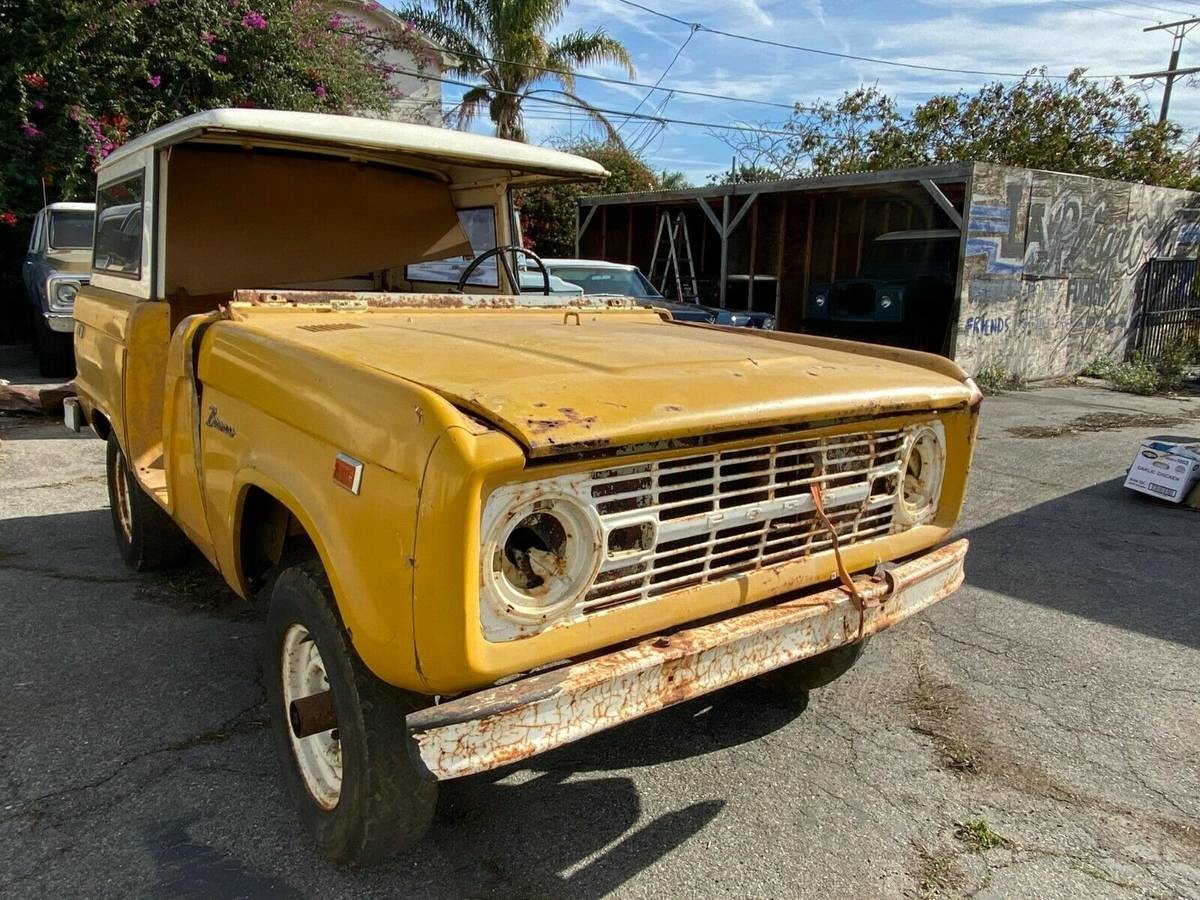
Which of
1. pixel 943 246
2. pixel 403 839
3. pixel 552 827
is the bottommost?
pixel 552 827

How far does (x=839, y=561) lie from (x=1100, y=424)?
8177 millimetres

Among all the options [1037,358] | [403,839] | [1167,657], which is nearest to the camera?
[403,839]

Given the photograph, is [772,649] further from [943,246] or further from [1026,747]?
[943,246]

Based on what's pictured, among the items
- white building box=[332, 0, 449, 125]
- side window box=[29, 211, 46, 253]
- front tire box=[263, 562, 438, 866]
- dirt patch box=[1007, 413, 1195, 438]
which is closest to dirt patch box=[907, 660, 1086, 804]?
front tire box=[263, 562, 438, 866]

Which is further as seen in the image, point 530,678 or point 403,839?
point 403,839

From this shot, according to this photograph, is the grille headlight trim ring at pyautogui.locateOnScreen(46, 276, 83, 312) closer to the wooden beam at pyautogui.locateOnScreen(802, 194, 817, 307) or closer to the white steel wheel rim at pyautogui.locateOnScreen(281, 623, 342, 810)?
the white steel wheel rim at pyautogui.locateOnScreen(281, 623, 342, 810)

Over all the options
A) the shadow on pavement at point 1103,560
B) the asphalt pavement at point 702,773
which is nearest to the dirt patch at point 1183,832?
the asphalt pavement at point 702,773

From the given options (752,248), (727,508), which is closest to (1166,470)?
(727,508)

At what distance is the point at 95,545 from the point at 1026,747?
4565 millimetres

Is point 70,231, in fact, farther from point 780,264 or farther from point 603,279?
point 780,264

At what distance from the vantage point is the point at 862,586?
7.85 ft

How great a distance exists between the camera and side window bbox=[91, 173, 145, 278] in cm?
372

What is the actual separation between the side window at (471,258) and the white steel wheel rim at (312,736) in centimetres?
256

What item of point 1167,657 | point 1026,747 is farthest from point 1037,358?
point 1026,747
